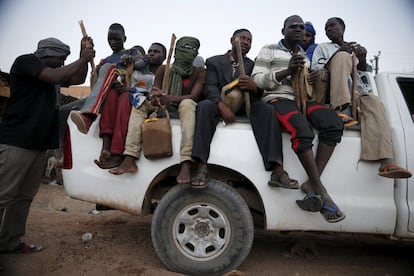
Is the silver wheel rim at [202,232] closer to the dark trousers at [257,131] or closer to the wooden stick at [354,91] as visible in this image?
the dark trousers at [257,131]

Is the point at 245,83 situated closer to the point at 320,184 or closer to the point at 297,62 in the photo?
the point at 297,62

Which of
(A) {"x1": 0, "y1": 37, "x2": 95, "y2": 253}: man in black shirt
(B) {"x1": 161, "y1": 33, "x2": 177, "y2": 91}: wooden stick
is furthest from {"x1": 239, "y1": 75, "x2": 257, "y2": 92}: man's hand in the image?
(A) {"x1": 0, "y1": 37, "x2": 95, "y2": 253}: man in black shirt

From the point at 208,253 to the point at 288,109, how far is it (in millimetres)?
1450

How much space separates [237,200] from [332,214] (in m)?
0.77

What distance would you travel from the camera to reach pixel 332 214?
8.23 feet

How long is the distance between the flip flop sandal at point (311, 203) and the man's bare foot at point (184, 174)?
3.13 feet

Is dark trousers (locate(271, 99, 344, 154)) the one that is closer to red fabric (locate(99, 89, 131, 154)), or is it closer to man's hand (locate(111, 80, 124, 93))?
red fabric (locate(99, 89, 131, 154))

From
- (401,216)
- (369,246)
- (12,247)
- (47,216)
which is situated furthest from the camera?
(47,216)

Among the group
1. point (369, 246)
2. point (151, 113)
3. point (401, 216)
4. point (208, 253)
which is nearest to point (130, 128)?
point (151, 113)

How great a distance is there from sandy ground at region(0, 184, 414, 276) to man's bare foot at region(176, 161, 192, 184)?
803 millimetres

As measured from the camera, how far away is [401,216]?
106 inches

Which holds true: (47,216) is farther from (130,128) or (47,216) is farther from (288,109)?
(288,109)

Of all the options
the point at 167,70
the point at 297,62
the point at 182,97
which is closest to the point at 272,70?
the point at 297,62

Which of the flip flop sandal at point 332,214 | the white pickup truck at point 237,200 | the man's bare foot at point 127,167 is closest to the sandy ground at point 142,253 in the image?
the white pickup truck at point 237,200
